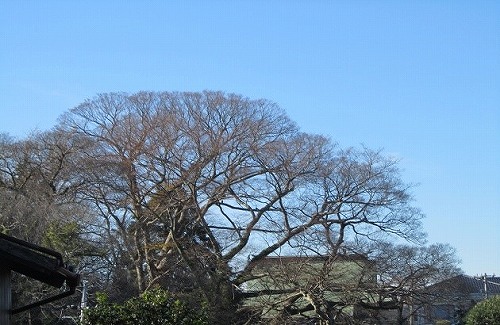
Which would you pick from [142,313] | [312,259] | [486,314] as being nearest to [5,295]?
[142,313]

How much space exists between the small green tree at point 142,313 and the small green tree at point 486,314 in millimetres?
17196

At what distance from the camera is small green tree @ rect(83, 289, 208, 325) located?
14008 mm

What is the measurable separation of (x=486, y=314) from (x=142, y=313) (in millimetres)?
18283

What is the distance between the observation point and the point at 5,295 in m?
10.5

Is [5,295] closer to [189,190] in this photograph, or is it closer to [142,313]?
[142,313]

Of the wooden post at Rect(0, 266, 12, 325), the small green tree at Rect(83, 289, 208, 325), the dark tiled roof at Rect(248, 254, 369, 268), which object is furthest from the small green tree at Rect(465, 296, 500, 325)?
the wooden post at Rect(0, 266, 12, 325)

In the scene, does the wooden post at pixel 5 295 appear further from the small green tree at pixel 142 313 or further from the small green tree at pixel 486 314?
the small green tree at pixel 486 314

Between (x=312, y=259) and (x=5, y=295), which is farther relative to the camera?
(x=312, y=259)

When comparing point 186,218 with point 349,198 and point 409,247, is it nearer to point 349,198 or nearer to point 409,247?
point 349,198

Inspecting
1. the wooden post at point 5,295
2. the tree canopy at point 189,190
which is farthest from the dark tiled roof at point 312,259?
the wooden post at point 5,295

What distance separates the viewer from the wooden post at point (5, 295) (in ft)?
33.7

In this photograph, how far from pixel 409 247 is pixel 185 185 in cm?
1046

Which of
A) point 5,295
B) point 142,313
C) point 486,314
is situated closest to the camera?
point 5,295

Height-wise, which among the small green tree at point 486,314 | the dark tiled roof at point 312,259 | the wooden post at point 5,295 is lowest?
the wooden post at point 5,295
